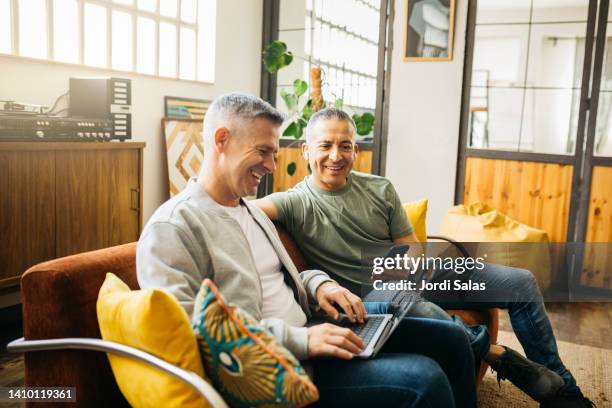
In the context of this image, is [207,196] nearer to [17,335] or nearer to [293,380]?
[293,380]

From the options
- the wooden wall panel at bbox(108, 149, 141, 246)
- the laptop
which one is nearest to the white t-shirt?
the laptop

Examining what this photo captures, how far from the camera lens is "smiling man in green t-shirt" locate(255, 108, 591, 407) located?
2.05 metres

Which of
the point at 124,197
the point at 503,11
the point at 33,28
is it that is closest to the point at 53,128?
the point at 124,197

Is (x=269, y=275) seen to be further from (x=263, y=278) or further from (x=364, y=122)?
(x=364, y=122)

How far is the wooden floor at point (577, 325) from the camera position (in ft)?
8.58

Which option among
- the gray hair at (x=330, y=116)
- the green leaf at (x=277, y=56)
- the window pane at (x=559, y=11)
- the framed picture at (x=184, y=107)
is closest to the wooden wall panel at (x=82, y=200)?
the framed picture at (x=184, y=107)

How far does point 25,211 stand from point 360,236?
1604 millimetres

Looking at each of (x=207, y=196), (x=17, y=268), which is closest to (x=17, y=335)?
(x=17, y=268)

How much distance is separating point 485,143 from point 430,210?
0.67 metres

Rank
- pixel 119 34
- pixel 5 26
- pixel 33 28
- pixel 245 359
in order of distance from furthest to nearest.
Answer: pixel 119 34 < pixel 33 28 < pixel 5 26 < pixel 245 359

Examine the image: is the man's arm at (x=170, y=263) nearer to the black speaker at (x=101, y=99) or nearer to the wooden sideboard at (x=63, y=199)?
the wooden sideboard at (x=63, y=199)

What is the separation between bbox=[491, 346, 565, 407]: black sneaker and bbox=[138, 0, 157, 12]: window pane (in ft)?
10.3

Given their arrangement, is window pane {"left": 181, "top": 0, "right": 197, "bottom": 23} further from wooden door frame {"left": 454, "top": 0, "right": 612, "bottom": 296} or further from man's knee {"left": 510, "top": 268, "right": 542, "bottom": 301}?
man's knee {"left": 510, "top": 268, "right": 542, "bottom": 301}

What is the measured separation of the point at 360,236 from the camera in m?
2.22
